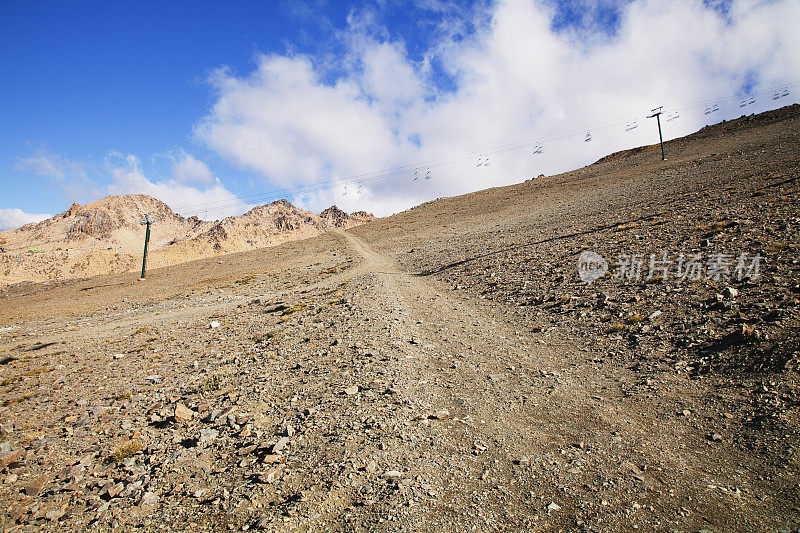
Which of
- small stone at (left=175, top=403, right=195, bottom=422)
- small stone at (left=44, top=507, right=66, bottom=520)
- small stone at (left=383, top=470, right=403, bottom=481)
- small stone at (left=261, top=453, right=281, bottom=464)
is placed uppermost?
small stone at (left=175, top=403, right=195, bottom=422)

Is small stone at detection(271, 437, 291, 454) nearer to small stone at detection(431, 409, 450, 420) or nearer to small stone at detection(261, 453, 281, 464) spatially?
small stone at detection(261, 453, 281, 464)

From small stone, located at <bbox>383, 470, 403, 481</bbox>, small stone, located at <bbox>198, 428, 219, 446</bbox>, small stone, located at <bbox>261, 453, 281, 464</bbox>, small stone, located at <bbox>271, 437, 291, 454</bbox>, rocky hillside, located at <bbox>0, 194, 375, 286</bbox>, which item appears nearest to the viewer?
small stone, located at <bbox>383, 470, 403, 481</bbox>

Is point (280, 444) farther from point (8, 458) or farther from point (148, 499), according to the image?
point (8, 458)

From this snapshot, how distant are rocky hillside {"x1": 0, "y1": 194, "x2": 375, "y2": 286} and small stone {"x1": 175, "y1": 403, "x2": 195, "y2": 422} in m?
96.4

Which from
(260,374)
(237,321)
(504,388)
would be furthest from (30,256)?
(504,388)

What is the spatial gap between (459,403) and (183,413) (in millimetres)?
6782

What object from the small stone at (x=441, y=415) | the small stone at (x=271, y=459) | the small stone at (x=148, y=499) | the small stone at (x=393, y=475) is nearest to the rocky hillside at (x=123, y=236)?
the small stone at (x=148, y=499)

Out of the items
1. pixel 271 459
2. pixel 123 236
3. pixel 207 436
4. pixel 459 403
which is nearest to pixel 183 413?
pixel 207 436

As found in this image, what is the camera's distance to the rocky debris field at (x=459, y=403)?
17.7 feet

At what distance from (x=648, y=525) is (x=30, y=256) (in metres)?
125

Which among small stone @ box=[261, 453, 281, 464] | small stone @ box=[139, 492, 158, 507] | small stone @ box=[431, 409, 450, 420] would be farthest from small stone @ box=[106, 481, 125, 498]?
small stone @ box=[431, 409, 450, 420]

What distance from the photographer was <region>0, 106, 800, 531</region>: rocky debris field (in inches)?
213

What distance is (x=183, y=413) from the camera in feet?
28.3

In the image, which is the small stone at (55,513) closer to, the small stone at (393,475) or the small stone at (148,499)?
the small stone at (148,499)
